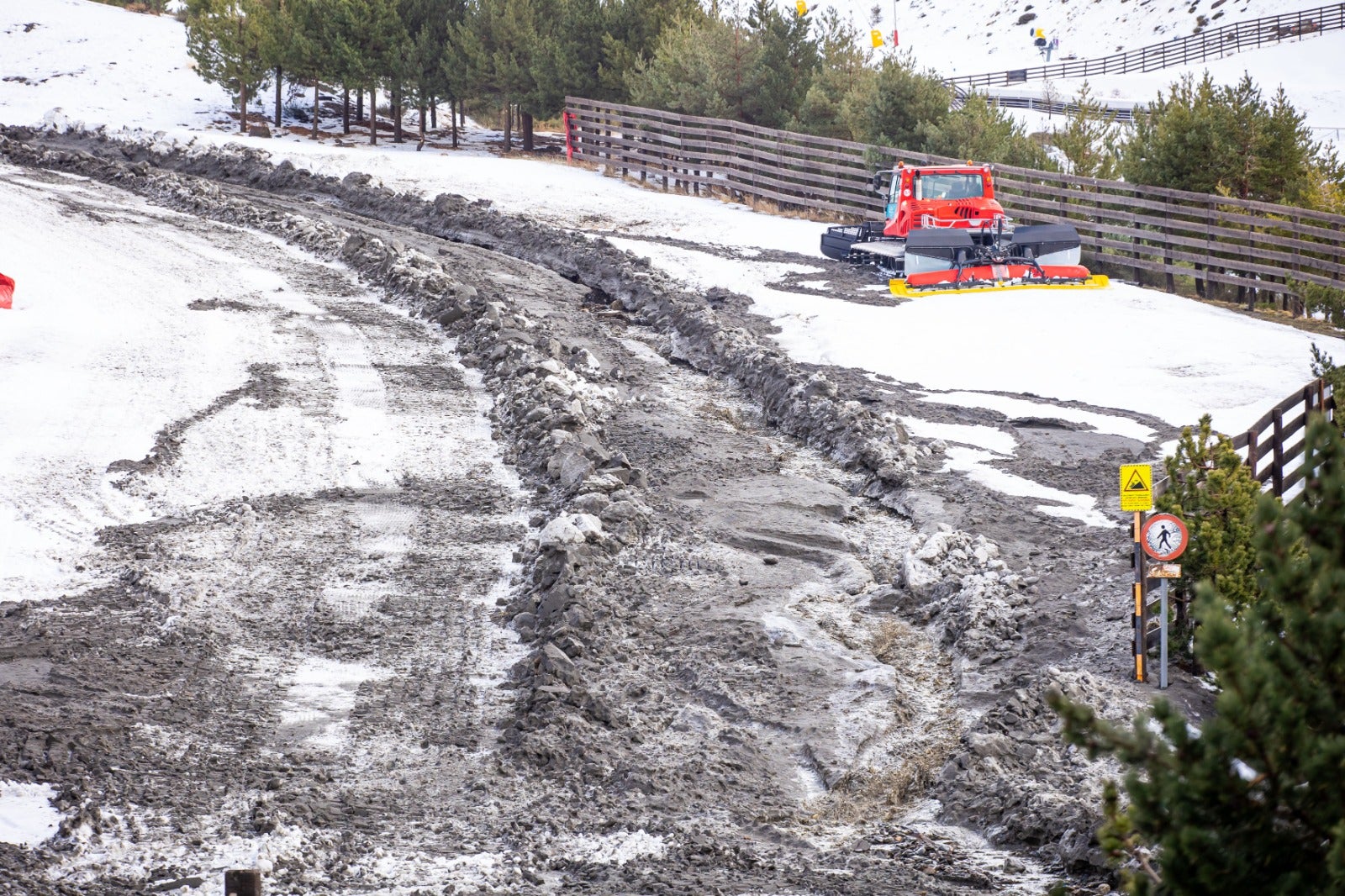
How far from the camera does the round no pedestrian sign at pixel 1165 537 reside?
7055mm

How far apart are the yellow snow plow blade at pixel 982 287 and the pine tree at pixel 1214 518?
12.0m

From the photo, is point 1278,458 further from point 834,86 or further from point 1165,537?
point 834,86

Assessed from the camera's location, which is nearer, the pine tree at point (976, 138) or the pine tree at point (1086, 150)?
the pine tree at point (976, 138)

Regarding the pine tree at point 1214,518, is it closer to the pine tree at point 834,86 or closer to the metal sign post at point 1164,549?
the metal sign post at point 1164,549

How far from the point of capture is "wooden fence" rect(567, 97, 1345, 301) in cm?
1984

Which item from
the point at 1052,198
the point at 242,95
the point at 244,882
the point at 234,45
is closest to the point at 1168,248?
the point at 1052,198

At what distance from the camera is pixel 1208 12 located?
7488 centimetres

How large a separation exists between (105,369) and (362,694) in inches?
318

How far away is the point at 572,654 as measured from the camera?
774cm

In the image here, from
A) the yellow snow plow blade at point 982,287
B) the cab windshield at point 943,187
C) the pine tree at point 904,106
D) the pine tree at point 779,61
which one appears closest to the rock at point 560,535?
the yellow snow plow blade at point 982,287

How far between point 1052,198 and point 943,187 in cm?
489

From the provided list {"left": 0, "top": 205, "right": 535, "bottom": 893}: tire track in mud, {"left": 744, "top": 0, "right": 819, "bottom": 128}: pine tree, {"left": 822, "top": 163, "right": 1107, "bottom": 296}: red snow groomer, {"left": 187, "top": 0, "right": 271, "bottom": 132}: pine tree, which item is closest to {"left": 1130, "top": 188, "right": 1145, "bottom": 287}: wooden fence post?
{"left": 822, "top": 163, "right": 1107, "bottom": 296}: red snow groomer

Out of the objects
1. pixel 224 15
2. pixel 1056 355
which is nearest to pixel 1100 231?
pixel 1056 355

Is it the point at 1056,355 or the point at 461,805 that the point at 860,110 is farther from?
the point at 461,805
